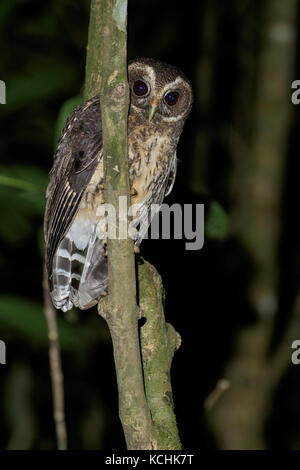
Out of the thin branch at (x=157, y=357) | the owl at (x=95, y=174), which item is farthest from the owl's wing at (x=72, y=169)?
the thin branch at (x=157, y=357)

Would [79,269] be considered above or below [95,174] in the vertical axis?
below

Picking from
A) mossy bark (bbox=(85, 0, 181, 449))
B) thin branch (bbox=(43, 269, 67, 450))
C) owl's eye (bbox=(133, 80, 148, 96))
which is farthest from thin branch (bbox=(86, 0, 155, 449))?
owl's eye (bbox=(133, 80, 148, 96))

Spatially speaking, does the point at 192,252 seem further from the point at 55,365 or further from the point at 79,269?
the point at 55,365

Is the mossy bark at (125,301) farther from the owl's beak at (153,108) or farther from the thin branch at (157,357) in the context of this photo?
the owl's beak at (153,108)

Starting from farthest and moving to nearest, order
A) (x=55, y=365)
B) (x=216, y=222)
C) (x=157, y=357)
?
(x=216, y=222)
(x=55, y=365)
(x=157, y=357)

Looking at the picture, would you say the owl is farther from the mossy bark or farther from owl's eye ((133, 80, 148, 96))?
the mossy bark

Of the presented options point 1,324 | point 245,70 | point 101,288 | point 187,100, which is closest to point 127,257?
point 101,288

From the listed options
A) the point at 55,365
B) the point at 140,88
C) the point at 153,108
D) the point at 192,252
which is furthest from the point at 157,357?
the point at 192,252
